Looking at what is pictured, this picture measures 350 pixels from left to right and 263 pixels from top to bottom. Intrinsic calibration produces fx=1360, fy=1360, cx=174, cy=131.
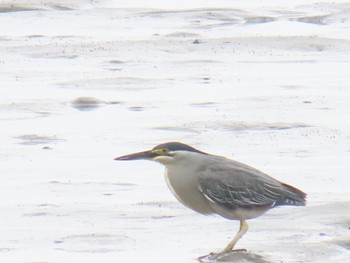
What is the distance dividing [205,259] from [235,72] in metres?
6.38

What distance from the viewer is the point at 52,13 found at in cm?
1773

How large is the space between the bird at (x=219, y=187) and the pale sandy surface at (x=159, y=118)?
0.22 m

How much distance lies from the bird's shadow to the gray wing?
33 centimetres

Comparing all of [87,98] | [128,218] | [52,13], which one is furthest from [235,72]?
[128,218]

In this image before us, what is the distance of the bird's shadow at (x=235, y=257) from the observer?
7.75 metres

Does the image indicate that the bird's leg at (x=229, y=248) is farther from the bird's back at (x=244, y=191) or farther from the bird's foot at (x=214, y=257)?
the bird's back at (x=244, y=191)

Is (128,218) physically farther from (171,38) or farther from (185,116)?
(171,38)

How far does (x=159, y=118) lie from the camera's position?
461 inches

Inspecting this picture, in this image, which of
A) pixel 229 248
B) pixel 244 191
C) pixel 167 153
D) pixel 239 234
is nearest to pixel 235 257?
pixel 229 248

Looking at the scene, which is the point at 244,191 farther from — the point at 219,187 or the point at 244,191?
the point at 219,187

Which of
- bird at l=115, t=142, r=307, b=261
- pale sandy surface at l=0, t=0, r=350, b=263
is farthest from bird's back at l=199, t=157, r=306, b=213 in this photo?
pale sandy surface at l=0, t=0, r=350, b=263

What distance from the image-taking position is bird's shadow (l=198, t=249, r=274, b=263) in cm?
775

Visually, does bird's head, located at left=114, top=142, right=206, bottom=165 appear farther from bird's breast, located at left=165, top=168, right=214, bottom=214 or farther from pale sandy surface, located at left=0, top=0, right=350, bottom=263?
pale sandy surface, located at left=0, top=0, right=350, bottom=263

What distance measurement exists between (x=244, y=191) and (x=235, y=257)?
0.44 m
